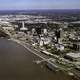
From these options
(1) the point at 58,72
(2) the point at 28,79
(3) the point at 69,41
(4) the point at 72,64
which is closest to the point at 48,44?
(3) the point at 69,41

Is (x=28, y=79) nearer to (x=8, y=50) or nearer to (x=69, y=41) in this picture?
(x=8, y=50)

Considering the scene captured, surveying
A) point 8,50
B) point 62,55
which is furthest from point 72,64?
point 8,50

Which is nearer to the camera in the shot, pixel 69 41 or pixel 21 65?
pixel 21 65

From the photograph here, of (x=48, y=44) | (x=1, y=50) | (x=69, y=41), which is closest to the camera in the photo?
(x=1, y=50)

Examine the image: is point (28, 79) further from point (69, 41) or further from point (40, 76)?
point (69, 41)

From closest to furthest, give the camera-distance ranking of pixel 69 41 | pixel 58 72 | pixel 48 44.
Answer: pixel 58 72
pixel 48 44
pixel 69 41

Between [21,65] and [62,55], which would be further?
[62,55]
